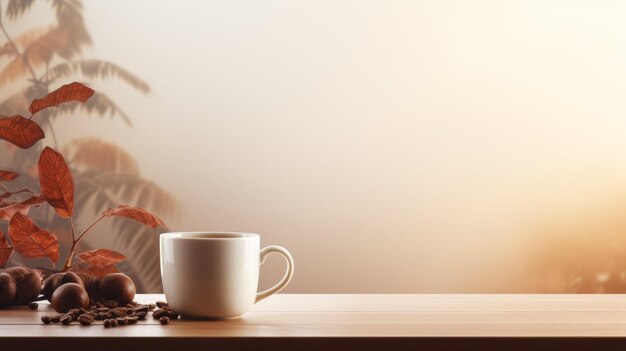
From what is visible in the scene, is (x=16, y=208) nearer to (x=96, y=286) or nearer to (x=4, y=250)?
(x=4, y=250)

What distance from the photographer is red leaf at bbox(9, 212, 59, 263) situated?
953 millimetres

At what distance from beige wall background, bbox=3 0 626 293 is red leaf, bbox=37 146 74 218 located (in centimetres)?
113

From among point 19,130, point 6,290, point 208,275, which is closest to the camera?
point 208,275

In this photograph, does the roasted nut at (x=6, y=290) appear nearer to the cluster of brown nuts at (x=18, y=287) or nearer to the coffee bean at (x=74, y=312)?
the cluster of brown nuts at (x=18, y=287)

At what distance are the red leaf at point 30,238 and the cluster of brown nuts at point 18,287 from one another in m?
0.05

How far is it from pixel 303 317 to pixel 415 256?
137 centimetres

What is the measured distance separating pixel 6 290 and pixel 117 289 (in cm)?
15

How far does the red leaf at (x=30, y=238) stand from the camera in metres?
0.95

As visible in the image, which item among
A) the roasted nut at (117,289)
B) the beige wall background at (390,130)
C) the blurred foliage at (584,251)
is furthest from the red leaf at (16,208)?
A: the blurred foliage at (584,251)

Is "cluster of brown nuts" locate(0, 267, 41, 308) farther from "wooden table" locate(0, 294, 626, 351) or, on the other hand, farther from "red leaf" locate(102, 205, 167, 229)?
"red leaf" locate(102, 205, 167, 229)

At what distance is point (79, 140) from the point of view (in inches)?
86.2

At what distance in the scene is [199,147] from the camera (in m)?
2.15

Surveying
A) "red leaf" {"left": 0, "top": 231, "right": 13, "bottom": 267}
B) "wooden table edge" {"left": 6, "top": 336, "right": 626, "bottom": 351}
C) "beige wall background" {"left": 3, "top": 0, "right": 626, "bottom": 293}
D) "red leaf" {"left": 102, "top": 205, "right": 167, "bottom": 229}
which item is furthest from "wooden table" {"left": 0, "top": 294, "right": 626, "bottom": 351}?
"beige wall background" {"left": 3, "top": 0, "right": 626, "bottom": 293}

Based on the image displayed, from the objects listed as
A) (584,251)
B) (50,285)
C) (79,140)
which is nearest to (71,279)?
(50,285)
